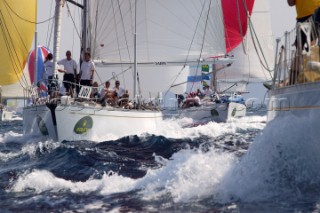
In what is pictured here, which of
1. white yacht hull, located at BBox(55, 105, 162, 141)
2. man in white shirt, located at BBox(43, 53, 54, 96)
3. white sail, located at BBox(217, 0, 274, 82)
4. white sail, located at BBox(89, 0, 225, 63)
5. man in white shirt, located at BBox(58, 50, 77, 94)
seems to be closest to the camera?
white yacht hull, located at BBox(55, 105, 162, 141)

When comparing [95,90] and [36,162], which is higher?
[95,90]

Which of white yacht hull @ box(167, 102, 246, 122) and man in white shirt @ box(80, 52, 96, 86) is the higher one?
man in white shirt @ box(80, 52, 96, 86)

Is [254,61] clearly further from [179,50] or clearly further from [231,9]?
[179,50]

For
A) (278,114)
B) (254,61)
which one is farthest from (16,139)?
(254,61)

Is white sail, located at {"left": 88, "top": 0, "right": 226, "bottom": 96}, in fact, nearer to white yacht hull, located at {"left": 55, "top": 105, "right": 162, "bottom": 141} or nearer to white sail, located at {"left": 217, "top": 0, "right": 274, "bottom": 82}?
white yacht hull, located at {"left": 55, "top": 105, "right": 162, "bottom": 141}

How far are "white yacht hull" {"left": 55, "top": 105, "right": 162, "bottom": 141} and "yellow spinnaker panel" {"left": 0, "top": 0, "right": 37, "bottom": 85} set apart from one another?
4340mm

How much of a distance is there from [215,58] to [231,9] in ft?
24.3

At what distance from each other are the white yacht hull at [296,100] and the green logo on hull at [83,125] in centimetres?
769

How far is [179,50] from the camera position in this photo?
2117cm

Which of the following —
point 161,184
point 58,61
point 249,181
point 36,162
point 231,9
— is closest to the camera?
point 249,181

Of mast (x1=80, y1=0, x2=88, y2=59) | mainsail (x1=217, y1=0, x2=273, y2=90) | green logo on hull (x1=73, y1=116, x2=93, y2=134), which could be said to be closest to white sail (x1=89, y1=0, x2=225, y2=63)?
mast (x1=80, y1=0, x2=88, y2=59)

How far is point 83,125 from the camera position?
47.5 feet

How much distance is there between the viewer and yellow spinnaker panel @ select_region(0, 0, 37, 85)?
57.0 ft

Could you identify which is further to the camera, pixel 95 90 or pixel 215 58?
pixel 215 58
